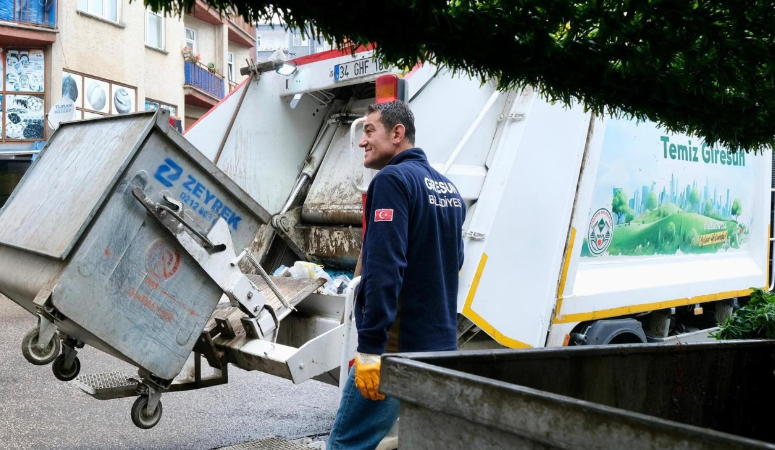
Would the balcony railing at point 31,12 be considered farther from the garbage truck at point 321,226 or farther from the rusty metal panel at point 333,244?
the rusty metal panel at point 333,244

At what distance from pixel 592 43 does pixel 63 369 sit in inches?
120

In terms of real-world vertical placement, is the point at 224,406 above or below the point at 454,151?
below

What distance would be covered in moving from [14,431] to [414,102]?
2.77 metres

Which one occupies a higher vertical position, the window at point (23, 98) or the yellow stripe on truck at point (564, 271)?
the window at point (23, 98)

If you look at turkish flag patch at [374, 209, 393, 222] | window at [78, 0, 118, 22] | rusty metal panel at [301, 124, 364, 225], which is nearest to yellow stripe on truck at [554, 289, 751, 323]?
rusty metal panel at [301, 124, 364, 225]

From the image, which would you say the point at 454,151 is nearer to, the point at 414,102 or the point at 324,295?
the point at 414,102

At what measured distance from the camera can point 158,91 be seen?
66.5 ft

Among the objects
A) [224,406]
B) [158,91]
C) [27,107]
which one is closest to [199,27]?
[158,91]

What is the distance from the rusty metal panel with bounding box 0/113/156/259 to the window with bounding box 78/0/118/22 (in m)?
15.7

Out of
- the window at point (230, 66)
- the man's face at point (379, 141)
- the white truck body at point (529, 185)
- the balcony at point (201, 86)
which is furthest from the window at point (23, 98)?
the man's face at point (379, 141)

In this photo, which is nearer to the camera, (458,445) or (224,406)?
(458,445)

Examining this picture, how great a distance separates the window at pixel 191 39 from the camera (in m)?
23.7

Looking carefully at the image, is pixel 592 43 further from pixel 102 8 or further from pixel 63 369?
pixel 102 8

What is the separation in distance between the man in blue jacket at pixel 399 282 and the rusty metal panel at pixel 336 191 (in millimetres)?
1667
